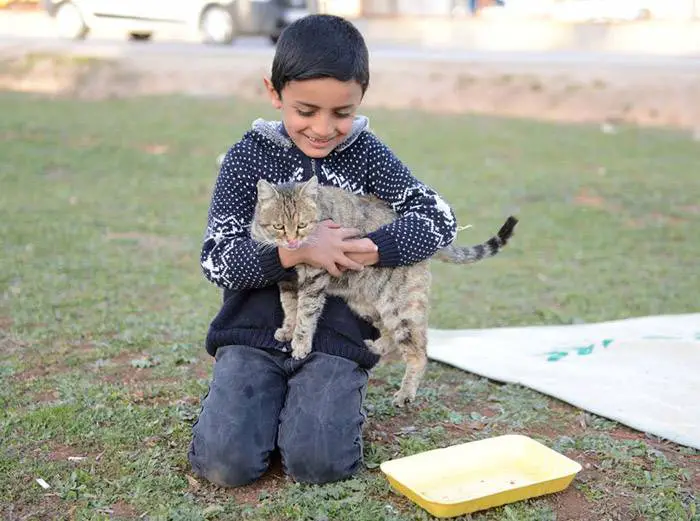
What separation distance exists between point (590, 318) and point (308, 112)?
9.41 feet

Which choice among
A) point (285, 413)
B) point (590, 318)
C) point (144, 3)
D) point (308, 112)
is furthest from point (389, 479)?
point (144, 3)

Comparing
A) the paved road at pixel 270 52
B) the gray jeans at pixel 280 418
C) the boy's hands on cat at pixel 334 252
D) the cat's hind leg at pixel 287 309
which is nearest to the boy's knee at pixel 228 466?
the gray jeans at pixel 280 418

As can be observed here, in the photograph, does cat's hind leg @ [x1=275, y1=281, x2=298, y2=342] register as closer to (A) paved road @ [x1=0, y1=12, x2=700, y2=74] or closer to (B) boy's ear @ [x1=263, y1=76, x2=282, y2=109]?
(B) boy's ear @ [x1=263, y1=76, x2=282, y2=109]

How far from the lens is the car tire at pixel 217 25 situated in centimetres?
1977

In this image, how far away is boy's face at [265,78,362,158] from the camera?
3426 millimetres

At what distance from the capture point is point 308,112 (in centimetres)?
348

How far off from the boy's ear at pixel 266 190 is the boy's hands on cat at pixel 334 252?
228mm

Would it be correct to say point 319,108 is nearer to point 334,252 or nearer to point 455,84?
point 334,252

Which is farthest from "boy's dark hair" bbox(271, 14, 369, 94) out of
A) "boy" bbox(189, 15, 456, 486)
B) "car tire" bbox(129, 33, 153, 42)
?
"car tire" bbox(129, 33, 153, 42)

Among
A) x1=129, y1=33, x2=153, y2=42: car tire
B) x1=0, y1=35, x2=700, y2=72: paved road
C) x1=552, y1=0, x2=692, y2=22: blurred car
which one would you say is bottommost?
x1=0, y1=35, x2=700, y2=72: paved road

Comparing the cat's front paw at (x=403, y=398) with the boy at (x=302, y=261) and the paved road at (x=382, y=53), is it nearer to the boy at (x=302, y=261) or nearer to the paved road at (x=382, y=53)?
the boy at (x=302, y=261)

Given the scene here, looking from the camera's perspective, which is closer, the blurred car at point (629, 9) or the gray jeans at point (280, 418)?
the gray jeans at point (280, 418)

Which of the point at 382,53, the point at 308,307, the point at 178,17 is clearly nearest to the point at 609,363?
the point at 308,307

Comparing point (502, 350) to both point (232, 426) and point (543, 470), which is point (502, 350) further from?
point (232, 426)
